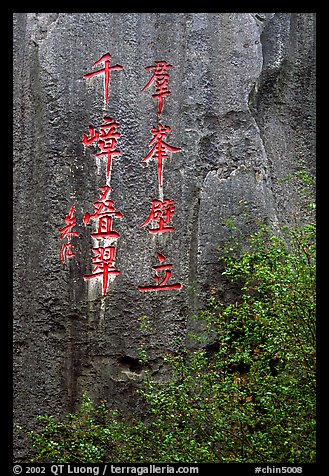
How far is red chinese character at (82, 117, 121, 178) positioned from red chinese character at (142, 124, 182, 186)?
291 millimetres

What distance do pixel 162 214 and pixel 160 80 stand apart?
118cm

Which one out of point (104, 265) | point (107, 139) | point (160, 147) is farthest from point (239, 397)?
point (107, 139)

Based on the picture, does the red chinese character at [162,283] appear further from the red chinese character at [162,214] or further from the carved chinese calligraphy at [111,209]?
the red chinese character at [162,214]

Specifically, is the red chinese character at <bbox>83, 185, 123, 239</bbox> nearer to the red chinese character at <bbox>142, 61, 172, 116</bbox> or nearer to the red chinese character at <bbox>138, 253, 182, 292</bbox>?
the red chinese character at <bbox>138, 253, 182, 292</bbox>

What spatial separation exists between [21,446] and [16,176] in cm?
231

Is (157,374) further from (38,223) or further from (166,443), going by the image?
(38,223)

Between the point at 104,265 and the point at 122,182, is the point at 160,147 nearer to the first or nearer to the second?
the point at 122,182

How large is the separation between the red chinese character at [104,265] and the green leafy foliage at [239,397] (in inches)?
34.0

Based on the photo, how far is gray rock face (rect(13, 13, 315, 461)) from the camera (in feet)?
17.6

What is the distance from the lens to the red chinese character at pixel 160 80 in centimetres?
556

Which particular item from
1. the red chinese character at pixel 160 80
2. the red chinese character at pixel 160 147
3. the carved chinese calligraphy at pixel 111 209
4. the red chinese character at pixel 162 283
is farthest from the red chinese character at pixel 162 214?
the red chinese character at pixel 160 80
